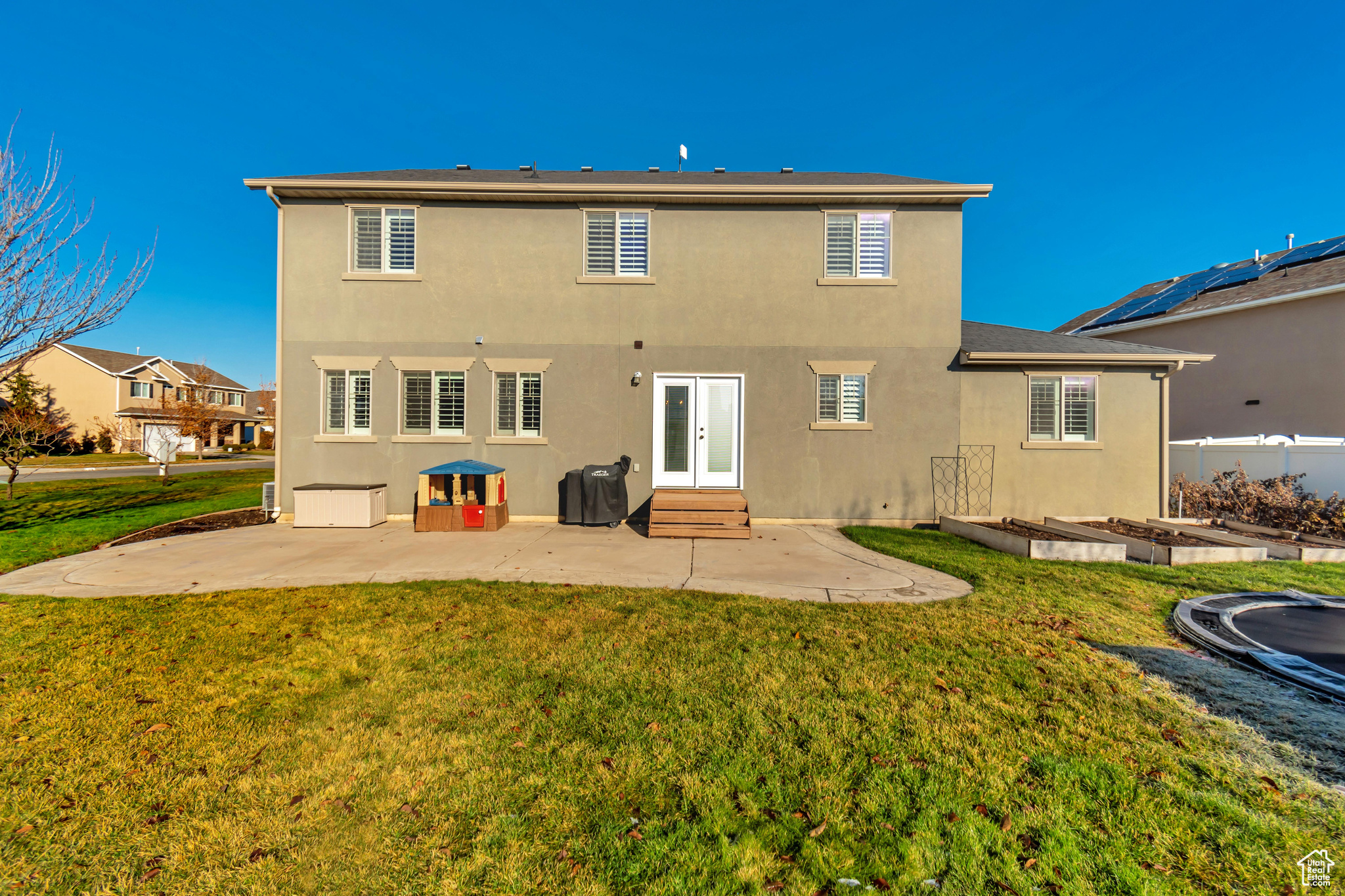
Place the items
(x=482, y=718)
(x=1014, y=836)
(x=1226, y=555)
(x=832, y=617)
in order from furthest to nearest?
1. (x=1226, y=555)
2. (x=832, y=617)
3. (x=482, y=718)
4. (x=1014, y=836)

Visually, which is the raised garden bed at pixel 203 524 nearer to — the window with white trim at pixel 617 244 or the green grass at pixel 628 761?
the green grass at pixel 628 761

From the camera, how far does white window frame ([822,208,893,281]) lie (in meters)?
10.1

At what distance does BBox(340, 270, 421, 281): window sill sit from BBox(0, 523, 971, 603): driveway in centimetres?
512

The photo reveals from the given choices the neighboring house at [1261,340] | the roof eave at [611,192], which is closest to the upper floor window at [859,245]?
the roof eave at [611,192]

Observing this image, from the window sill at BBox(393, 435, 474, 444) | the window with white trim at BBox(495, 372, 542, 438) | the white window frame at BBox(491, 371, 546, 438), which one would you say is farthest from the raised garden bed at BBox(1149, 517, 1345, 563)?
the window sill at BBox(393, 435, 474, 444)

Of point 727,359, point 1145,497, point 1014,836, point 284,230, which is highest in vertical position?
point 284,230

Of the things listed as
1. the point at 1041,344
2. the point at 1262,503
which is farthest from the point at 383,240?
the point at 1262,503

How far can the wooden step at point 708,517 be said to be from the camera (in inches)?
349

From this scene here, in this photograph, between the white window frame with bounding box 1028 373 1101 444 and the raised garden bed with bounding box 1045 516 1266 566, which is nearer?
the raised garden bed with bounding box 1045 516 1266 566

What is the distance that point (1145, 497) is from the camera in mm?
10070

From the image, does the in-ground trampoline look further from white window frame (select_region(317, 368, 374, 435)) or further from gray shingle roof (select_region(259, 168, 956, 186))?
white window frame (select_region(317, 368, 374, 435))

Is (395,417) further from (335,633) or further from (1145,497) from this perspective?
(1145,497)

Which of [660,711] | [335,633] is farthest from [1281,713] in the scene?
[335,633]

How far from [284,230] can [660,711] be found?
40.2 ft
